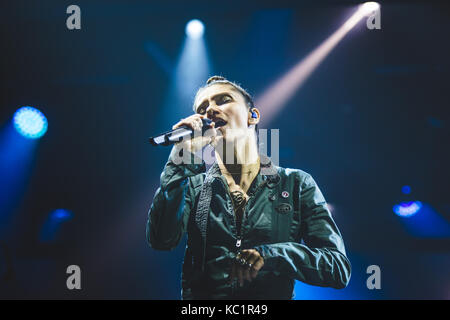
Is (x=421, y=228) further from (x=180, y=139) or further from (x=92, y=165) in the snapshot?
(x=92, y=165)

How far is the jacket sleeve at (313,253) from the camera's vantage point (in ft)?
4.54

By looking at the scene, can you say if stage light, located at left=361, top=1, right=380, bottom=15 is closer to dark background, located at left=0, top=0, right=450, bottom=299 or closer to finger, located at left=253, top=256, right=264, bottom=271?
dark background, located at left=0, top=0, right=450, bottom=299

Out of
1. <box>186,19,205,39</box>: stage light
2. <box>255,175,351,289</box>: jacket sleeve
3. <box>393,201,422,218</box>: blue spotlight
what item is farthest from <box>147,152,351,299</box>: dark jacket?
<box>186,19,205,39</box>: stage light

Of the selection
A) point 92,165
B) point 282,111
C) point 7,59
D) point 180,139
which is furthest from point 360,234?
point 7,59

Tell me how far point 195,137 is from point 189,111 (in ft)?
2.22

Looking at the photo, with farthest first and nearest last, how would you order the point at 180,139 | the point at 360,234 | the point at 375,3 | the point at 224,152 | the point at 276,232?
the point at 375,3 < the point at 360,234 < the point at 224,152 < the point at 276,232 < the point at 180,139

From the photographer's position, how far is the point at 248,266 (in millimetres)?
1370

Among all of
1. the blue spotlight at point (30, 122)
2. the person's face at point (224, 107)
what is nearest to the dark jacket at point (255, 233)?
the person's face at point (224, 107)

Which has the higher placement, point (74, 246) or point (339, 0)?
point (339, 0)

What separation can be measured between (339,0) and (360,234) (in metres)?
1.57

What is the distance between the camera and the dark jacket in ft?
4.59

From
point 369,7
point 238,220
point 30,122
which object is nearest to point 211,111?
point 238,220

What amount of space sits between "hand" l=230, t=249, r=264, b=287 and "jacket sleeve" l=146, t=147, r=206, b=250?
337mm

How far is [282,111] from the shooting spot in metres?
2.04
